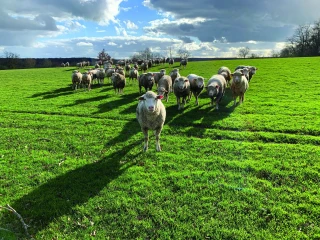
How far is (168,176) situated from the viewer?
7582 mm

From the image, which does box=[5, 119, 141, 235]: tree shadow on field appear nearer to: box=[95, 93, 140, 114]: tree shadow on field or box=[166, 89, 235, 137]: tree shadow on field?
box=[166, 89, 235, 137]: tree shadow on field

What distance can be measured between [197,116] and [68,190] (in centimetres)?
804

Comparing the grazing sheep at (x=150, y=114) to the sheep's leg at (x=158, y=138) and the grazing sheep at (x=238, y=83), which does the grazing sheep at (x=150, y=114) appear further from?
the grazing sheep at (x=238, y=83)

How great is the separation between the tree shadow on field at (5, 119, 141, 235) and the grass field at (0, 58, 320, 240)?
3 cm

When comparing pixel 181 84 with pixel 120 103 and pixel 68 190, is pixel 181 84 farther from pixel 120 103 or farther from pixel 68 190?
pixel 68 190

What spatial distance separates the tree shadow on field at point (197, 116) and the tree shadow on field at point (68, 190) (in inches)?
136

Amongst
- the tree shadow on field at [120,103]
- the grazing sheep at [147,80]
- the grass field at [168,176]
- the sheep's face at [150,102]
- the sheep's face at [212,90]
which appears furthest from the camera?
the grazing sheep at [147,80]

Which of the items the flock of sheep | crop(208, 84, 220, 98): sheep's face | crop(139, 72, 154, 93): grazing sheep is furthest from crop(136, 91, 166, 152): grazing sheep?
crop(139, 72, 154, 93): grazing sheep

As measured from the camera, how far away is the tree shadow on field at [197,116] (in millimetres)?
11884

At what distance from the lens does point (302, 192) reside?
6.57 m

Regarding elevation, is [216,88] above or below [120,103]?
above

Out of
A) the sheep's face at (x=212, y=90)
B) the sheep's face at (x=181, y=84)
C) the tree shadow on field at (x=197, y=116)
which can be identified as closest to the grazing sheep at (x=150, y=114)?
the tree shadow on field at (x=197, y=116)

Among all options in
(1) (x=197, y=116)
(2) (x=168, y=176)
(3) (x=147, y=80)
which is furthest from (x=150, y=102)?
(3) (x=147, y=80)

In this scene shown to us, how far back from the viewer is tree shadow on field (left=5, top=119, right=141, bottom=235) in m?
6.11
